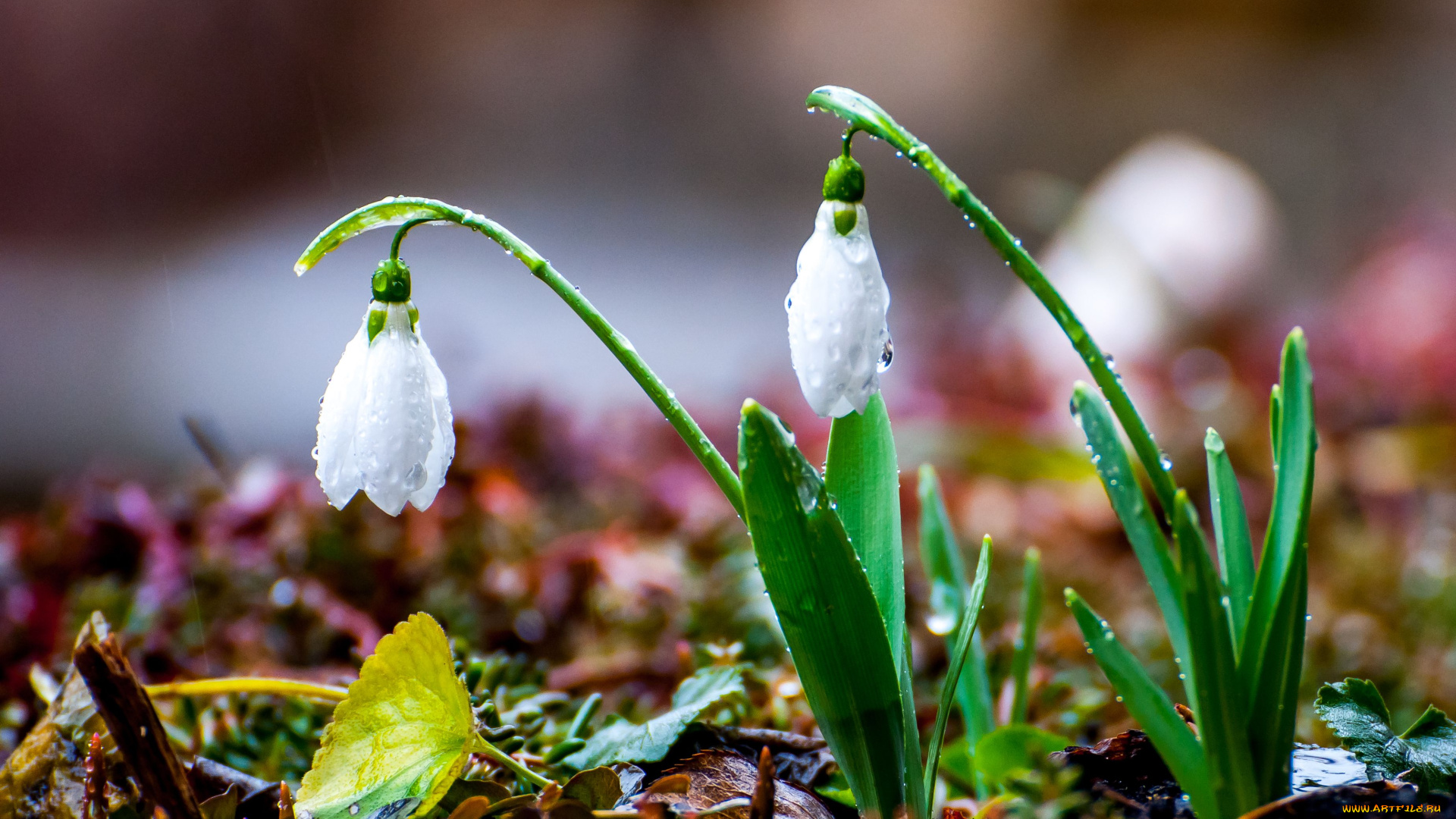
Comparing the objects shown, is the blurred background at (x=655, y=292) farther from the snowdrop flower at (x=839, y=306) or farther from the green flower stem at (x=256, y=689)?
the snowdrop flower at (x=839, y=306)

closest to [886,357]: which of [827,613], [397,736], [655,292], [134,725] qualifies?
[827,613]

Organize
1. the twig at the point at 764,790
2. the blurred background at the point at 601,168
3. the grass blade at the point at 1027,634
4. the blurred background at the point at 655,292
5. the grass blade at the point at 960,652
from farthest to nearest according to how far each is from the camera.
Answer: the blurred background at the point at 601,168 < the blurred background at the point at 655,292 < the grass blade at the point at 1027,634 < the grass blade at the point at 960,652 < the twig at the point at 764,790

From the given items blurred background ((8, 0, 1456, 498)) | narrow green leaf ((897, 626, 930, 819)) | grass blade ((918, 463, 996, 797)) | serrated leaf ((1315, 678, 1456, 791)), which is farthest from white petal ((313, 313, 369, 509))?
blurred background ((8, 0, 1456, 498))

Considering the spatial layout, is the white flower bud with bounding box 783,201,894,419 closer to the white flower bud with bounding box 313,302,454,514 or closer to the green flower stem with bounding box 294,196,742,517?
the green flower stem with bounding box 294,196,742,517

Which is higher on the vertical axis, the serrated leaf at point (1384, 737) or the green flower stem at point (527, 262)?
the green flower stem at point (527, 262)

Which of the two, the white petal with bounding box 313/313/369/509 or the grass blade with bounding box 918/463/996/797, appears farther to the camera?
the grass blade with bounding box 918/463/996/797

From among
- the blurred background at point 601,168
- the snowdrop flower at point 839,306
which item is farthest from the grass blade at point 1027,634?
the blurred background at point 601,168
